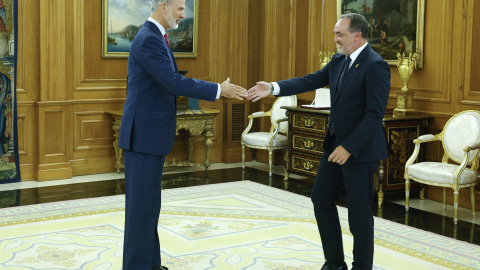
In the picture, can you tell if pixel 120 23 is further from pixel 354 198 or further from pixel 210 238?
pixel 354 198

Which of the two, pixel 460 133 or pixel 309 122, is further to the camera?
pixel 309 122

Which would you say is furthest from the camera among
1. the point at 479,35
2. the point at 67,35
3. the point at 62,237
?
the point at 67,35

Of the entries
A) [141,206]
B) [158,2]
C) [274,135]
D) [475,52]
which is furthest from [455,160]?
[158,2]

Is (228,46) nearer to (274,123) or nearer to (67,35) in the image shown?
(274,123)

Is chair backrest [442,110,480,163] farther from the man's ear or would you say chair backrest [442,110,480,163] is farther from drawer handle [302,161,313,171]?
the man's ear

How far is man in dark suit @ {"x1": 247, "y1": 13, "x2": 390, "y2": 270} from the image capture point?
4031 mm

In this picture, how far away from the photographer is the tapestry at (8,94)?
791cm

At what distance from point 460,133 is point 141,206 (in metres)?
4.06

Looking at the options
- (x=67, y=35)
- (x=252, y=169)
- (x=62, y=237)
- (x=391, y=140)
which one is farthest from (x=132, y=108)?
(x=252, y=169)

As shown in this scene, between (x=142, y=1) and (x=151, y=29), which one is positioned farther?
Result: (x=142, y=1)

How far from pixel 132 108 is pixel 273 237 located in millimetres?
2288

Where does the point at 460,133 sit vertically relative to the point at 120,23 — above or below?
below

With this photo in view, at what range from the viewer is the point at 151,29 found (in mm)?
3920

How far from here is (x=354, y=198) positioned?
13.6 ft
